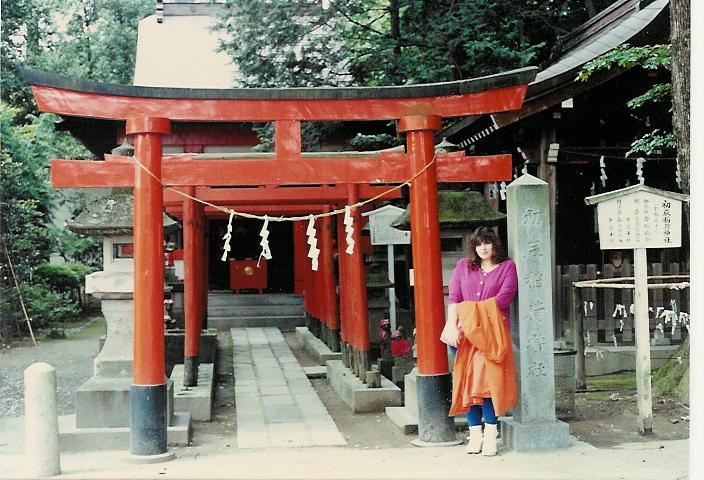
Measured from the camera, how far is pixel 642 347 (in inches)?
319

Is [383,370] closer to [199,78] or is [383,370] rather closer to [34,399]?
[34,399]

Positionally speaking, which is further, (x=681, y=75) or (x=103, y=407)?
(x=681, y=75)

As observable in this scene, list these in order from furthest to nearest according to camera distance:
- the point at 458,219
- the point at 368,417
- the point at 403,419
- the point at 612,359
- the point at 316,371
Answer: the point at 316,371
the point at 612,359
the point at 368,417
the point at 458,219
the point at 403,419

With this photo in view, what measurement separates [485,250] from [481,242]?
0.08m

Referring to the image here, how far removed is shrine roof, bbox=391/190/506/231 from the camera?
10.0 metres

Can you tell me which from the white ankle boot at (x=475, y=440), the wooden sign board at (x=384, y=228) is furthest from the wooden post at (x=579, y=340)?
the wooden sign board at (x=384, y=228)

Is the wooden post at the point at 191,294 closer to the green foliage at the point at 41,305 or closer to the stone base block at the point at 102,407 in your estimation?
the stone base block at the point at 102,407

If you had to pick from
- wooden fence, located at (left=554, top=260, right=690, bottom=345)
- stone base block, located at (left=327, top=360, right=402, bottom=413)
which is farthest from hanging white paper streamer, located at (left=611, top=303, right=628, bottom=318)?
stone base block, located at (left=327, top=360, right=402, bottom=413)

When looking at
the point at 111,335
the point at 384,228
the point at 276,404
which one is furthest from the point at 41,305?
the point at 111,335

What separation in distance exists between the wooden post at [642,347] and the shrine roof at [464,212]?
6.88 ft

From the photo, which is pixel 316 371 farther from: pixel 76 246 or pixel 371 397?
pixel 76 246

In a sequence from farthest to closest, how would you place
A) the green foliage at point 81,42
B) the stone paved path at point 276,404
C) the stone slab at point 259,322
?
the green foliage at point 81,42 < the stone slab at point 259,322 < the stone paved path at point 276,404

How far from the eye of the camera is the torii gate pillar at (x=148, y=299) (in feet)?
25.1

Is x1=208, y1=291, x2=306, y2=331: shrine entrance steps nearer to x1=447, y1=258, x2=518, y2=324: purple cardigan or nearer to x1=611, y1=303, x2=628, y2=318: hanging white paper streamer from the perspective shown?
x1=611, y1=303, x2=628, y2=318: hanging white paper streamer
